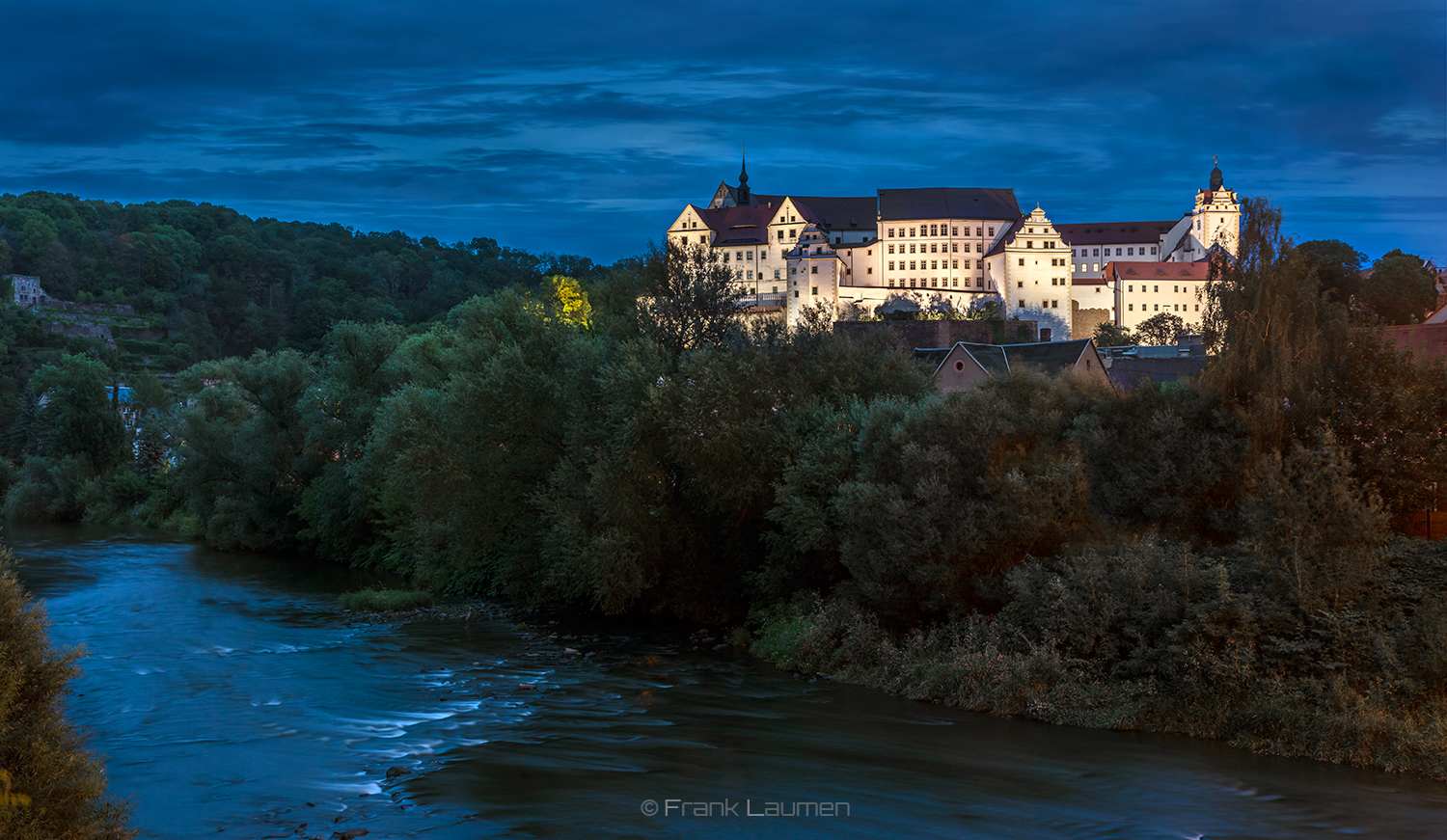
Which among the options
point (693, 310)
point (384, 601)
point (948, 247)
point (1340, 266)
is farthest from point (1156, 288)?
point (384, 601)

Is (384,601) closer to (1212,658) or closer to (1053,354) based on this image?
(1212,658)

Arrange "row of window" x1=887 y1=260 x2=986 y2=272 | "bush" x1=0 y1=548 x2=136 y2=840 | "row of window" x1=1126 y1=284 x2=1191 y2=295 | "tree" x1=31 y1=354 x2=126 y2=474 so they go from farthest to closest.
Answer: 1. "row of window" x1=887 y1=260 x2=986 y2=272
2. "row of window" x1=1126 y1=284 x2=1191 y2=295
3. "tree" x1=31 y1=354 x2=126 y2=474
4. "bush" x1=0 y1=548 x2=136 y2=840

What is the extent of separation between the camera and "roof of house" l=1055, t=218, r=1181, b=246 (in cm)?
12888

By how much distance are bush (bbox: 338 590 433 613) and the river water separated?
5.03m

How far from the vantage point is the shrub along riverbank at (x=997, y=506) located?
18.4 metres

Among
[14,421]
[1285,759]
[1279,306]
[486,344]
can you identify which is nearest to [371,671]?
[486,344]

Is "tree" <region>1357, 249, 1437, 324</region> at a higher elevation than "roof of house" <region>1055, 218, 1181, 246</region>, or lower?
lower

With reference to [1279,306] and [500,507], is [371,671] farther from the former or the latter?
[1279,306]

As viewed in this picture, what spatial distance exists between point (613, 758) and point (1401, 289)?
7501cm

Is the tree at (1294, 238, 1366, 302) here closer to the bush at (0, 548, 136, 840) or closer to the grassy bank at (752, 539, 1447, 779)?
the grassy bank at (752, 539, 1447, 779)

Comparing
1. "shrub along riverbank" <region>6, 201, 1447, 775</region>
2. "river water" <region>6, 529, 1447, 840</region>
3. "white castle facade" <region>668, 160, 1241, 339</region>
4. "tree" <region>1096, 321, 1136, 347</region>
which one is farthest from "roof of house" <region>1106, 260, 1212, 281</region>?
"river water" <region>6, 529, 1447, 840</region>

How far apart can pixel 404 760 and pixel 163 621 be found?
15.1 metres

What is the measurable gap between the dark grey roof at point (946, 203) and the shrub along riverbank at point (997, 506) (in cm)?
8534

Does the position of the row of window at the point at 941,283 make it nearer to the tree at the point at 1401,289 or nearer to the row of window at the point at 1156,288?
the row of window at the point at 1156,288
